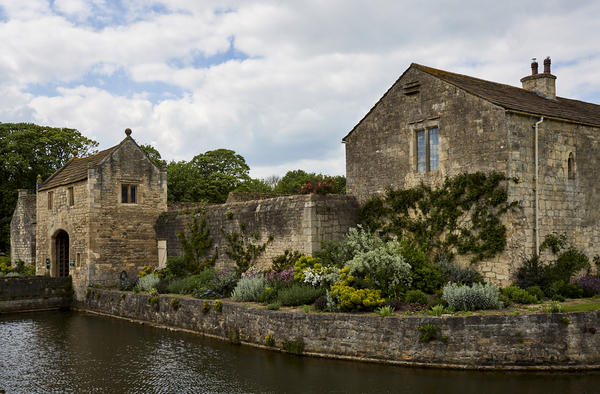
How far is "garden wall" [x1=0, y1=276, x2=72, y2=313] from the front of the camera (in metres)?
21.3

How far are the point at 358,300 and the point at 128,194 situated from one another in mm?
13800

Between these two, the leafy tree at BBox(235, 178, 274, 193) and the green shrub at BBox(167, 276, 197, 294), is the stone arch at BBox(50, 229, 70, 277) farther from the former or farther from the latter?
the leafy tree at BBox(235, 178, 274, 193)

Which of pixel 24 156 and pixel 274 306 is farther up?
pixel 24 156

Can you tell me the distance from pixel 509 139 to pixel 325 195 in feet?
19.3

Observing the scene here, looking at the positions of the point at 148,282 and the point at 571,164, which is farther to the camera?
the point at 148,282

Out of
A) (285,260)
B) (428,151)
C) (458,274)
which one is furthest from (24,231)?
(458,274)

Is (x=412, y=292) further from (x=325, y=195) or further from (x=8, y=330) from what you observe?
(x=8, y=330)

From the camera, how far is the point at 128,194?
73.7 ft

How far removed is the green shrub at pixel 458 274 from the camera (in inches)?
548

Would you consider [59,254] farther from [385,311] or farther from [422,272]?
[385,311]

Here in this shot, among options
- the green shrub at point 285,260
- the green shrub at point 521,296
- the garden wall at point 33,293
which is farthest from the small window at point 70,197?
the green shrub at point 521,296

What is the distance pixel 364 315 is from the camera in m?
11.8

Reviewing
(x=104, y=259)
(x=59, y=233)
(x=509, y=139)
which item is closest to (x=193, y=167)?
(x=59, y=233)

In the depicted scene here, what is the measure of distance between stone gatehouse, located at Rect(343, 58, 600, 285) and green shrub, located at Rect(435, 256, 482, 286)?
40 centimetres
